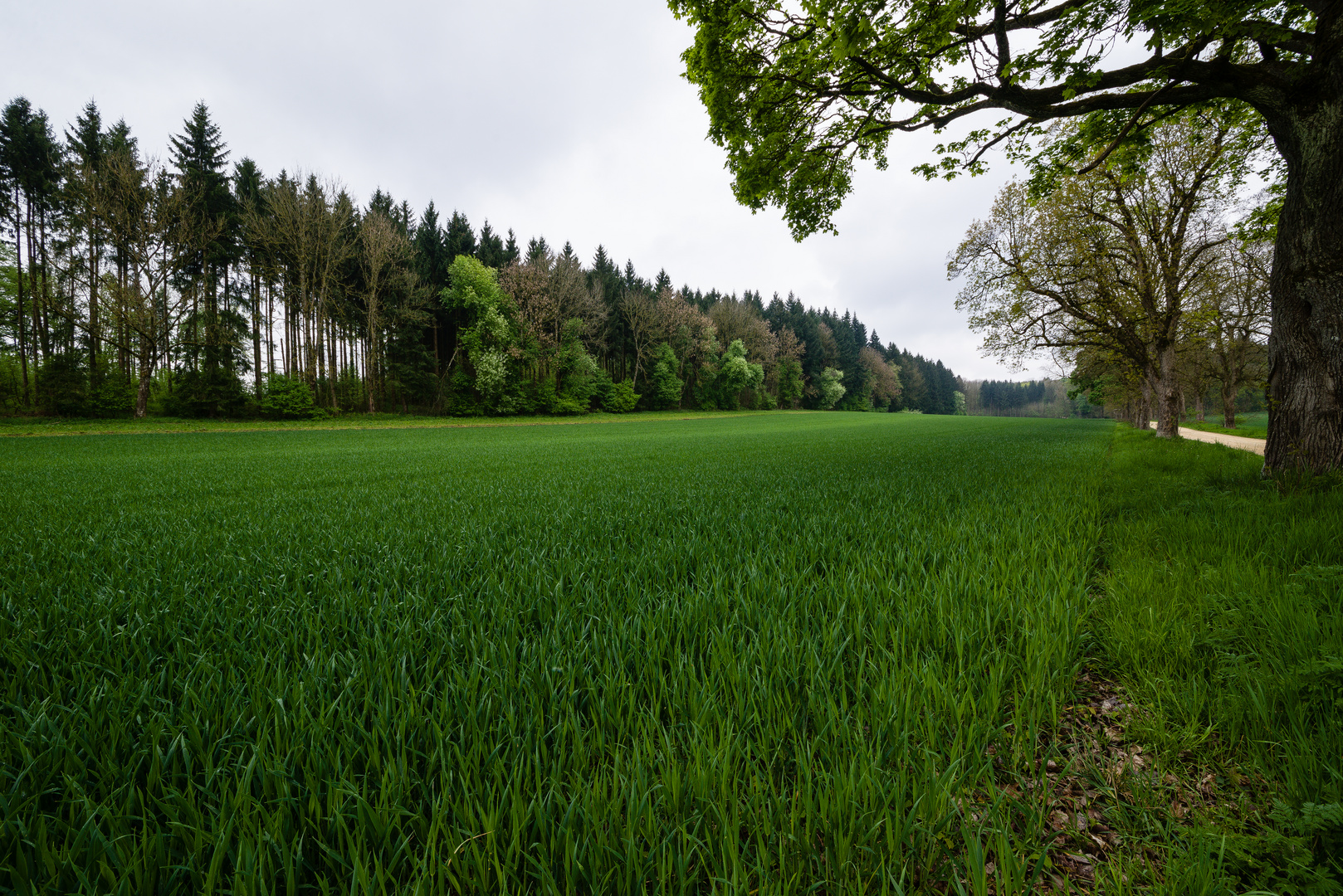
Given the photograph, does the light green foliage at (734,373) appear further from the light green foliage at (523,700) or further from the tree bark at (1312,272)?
the light green foliage at (523,700)

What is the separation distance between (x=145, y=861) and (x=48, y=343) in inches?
1782

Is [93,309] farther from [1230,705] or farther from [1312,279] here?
[1312,279]

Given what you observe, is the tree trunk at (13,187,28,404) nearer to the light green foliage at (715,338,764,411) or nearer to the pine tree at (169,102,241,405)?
the pine tree at (169,102,241,405)

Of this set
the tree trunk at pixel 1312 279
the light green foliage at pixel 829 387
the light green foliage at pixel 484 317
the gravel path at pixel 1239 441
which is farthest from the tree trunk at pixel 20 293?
the light green foliage at pixel 829 387

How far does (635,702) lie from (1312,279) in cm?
887

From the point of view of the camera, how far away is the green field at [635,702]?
1.19 m

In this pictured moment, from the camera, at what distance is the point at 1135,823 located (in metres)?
1.37

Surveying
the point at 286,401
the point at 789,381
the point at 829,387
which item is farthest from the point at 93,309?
the point at 829,387

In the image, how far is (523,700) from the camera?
173 cm

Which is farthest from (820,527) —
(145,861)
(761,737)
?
(145,861)

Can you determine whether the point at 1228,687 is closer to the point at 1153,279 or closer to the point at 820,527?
the point at 820,527

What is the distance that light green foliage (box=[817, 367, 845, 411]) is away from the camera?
238ft

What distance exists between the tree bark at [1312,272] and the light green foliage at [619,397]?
4286 cm

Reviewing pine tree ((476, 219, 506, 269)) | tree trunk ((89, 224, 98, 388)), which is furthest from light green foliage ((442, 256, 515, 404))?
tree trunk ((89, 224, 98, 388))
